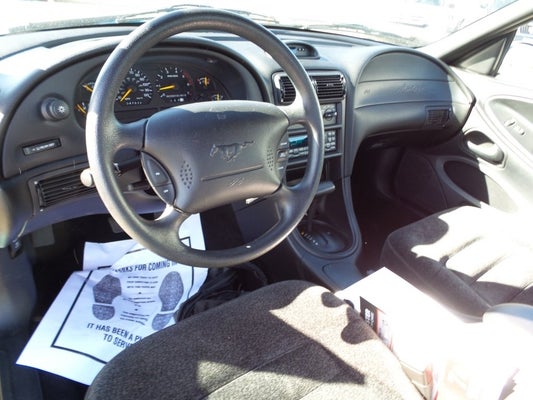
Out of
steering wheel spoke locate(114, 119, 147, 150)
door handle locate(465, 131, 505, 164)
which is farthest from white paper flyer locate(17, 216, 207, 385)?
door handle locate(465, 131, 505, 164)

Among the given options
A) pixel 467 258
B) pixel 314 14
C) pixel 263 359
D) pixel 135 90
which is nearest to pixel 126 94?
pixel 135 90

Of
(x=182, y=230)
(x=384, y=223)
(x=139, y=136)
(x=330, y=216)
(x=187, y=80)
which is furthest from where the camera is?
(x=384, y=223)

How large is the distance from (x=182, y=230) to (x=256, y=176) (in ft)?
1.95

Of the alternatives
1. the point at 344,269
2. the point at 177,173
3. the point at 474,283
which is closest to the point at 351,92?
the point at 344,269

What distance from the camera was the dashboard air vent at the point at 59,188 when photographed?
43.2 inches

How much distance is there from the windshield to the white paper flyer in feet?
2.20

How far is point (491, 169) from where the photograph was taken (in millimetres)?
1952

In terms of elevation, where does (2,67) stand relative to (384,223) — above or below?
above

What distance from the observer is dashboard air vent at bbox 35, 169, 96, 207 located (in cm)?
110

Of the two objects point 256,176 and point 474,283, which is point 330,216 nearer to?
point 474,283

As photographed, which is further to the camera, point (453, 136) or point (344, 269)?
point (453, 136)

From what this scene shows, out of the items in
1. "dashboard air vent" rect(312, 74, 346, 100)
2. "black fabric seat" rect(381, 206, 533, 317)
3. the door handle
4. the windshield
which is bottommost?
"black fabric seat" rect(381, 206, 533, 317)

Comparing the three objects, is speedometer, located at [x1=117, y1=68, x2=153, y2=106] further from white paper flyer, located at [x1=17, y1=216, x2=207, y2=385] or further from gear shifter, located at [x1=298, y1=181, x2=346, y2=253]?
gear shifter, located at [x1=298, y1=181, x2=346, y2=253]

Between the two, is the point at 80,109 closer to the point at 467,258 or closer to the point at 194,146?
the point at 194,146
